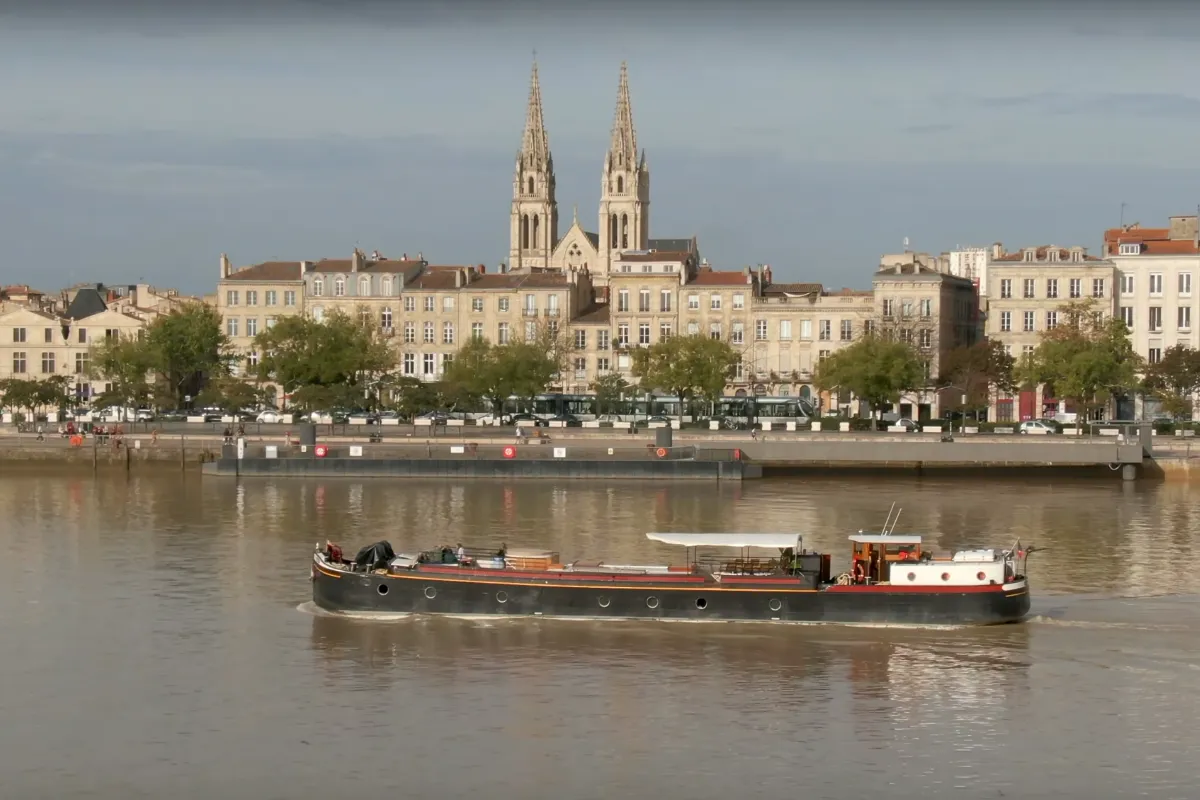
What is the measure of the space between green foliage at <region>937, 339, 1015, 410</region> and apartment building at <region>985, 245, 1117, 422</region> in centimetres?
198

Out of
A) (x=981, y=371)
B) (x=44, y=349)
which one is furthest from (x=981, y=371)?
(x=44, y=349)

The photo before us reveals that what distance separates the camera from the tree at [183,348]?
310 feet

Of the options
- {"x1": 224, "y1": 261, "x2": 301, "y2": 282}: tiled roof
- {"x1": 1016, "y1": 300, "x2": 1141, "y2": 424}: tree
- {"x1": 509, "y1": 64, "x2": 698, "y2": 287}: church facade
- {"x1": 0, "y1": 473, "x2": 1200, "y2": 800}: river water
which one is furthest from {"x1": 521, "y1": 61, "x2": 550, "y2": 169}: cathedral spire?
{"x1": 0, "y1": 473, "x2": 1200, "y2": 800}: river water

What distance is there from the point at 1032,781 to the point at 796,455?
146 feet

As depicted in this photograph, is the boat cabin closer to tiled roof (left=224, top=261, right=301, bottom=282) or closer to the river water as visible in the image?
the river water

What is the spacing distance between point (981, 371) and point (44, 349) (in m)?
54.1

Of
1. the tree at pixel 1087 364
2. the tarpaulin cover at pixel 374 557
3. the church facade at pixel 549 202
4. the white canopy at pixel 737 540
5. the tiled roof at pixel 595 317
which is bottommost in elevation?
the tarpaulin cover at pixel 374 557

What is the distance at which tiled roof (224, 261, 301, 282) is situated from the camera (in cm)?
10462

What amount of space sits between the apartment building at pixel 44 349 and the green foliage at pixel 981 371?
154ft

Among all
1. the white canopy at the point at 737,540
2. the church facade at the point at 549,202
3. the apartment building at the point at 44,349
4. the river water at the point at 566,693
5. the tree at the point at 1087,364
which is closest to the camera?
the river water at the point at 566,693

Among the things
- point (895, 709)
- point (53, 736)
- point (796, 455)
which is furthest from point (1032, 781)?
point (796, 455)

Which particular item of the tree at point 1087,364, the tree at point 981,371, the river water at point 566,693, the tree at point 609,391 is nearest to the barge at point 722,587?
the river water at point 566,693

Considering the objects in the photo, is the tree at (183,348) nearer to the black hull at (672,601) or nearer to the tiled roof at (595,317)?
the tiled roof at (595,317)

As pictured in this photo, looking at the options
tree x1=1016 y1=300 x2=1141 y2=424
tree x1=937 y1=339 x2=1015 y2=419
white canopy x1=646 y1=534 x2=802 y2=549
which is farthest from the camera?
tree x1=937 y1=339 x2=1015 y2=419
